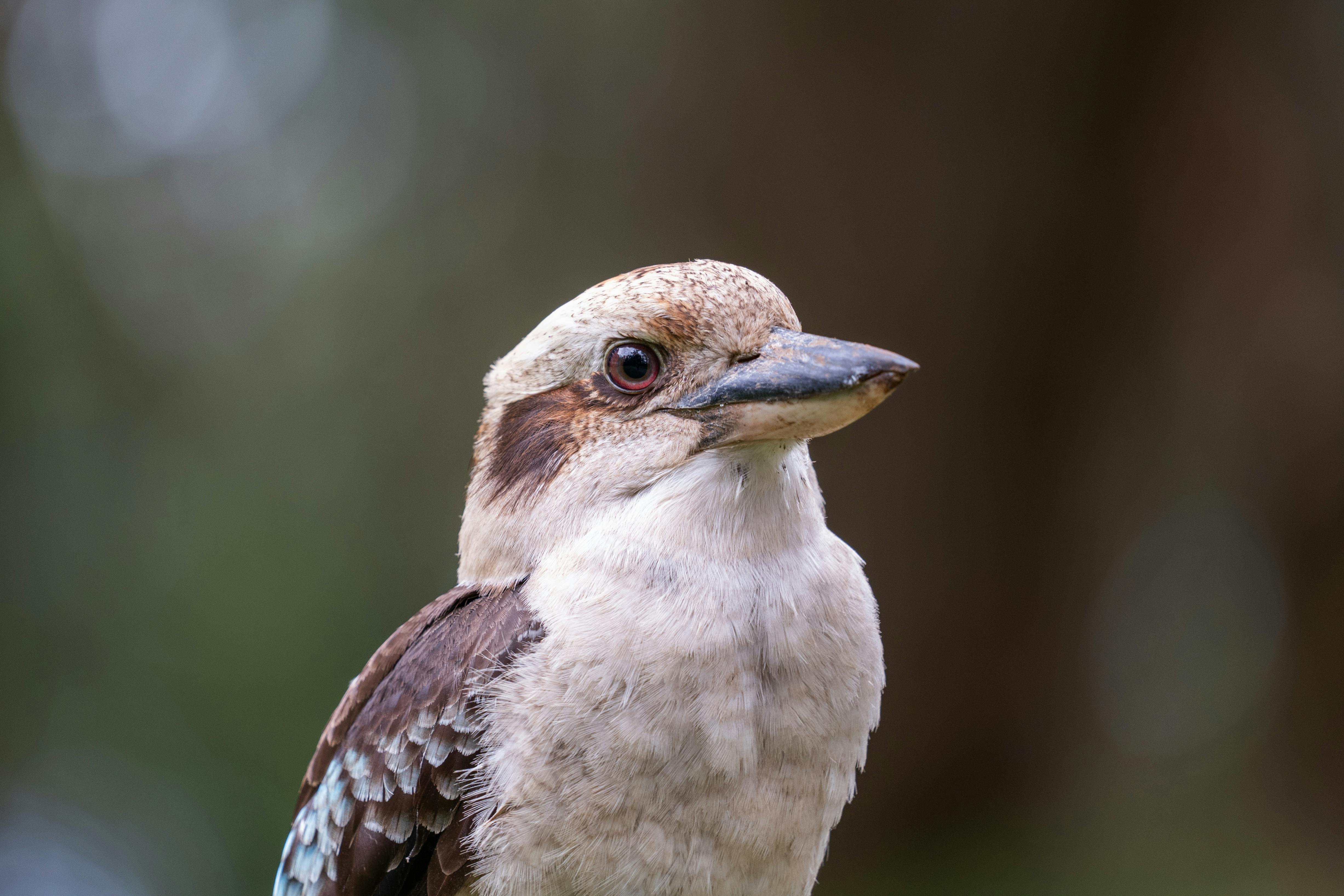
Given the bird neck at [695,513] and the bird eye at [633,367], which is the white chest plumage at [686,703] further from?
the bird eye at [633,367]

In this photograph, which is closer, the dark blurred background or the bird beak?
the bird beak

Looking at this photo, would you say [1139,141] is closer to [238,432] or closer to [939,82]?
[939,82]

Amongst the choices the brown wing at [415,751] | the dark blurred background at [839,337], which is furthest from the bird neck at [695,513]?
the dark blurred background at [839,337]

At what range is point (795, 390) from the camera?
5.42 feet

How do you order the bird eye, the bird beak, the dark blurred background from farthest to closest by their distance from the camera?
the dark blurred background < the bird eye < the bird beak

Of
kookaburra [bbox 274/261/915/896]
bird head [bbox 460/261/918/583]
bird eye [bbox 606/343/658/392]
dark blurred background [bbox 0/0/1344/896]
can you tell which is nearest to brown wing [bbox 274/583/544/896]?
kookaburra [bbox 274/261/915/896]

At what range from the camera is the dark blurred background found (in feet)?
15.5

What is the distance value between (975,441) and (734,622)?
353 cm

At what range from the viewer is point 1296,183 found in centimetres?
511

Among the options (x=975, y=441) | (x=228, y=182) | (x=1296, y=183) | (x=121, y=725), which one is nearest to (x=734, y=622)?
(x=975, y=441)

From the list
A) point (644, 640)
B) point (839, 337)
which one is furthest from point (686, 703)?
point (839, 337)

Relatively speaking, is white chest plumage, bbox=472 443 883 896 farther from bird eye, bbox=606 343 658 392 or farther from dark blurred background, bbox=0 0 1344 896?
dark blurred background, bbox=0 0 1344 896

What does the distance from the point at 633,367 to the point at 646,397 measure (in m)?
0.06

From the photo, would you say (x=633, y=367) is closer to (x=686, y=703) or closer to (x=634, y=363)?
(x=634, y=363)
